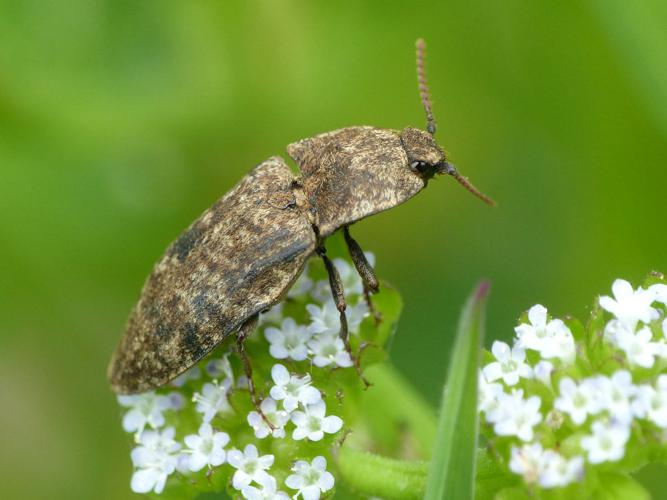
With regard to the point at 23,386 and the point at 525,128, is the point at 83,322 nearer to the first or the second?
the point at 23,386

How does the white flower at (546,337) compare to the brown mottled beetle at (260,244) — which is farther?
the brown mottled beetle at (260,244)

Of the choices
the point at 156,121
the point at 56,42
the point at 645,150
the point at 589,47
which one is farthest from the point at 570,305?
the point at 56,42

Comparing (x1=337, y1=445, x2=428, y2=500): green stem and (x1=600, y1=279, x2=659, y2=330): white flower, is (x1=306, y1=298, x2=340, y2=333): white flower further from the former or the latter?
(x1=600, y1=279, x2=659, y2=330): white flower

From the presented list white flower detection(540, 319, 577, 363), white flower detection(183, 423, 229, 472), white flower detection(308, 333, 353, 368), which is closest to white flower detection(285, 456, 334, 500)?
white flower detection(183, 423, 229, 472)

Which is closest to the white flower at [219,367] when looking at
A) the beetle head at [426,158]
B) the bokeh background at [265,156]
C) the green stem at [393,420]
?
the green stem at [393,420]

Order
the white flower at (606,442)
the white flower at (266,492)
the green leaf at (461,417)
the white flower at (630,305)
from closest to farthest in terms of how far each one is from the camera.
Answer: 1. the green leaf at (461,417)
2. the white flower at (606,442)
3. the white flower at (630,305)
4. the white flower at (266,492)

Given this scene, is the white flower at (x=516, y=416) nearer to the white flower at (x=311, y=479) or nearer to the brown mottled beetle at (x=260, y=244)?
the white flower at (x=311, y=479)

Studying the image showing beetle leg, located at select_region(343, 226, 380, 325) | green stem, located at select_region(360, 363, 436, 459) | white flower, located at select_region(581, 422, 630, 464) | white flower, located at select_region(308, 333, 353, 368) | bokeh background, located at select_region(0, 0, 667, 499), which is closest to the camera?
white flower, located at select_region(581, 422, 630, 464)
